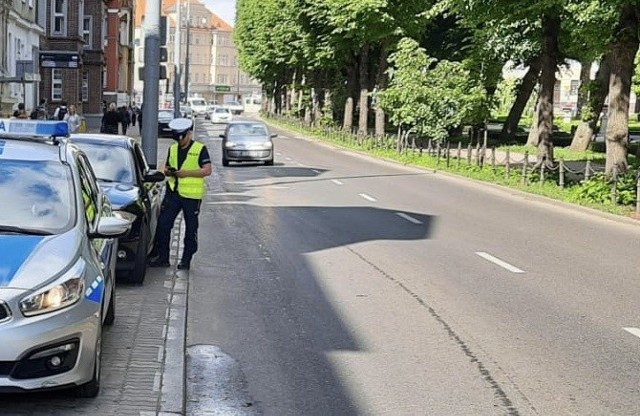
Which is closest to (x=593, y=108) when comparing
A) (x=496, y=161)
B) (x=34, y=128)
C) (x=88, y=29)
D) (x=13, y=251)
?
(x=496, y=161)

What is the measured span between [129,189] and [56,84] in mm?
49519

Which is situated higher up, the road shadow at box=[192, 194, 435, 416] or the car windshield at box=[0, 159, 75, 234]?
the car windshield at box=[0, 159, 75, 234]

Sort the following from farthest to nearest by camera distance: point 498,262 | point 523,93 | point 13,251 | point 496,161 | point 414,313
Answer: point 523,93 → point 496,161 → point 498,262 → point 414,313 → point 13,251

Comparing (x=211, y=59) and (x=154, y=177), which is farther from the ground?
(x=211, y=59)

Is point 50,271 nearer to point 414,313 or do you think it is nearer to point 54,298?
point 54,298

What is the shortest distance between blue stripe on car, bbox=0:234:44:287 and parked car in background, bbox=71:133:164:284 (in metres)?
3.98

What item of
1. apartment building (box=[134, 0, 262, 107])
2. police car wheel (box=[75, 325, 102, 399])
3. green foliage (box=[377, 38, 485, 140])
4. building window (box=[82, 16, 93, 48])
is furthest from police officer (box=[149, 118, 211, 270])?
apartment building (box=[134, 0, 262, 107])

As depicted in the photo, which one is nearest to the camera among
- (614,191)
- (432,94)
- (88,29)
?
(614,191)

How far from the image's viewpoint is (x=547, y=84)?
2873 cm

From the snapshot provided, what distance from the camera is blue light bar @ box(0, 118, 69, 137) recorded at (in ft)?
25.6

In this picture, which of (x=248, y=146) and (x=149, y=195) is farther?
(x=248, y=146)

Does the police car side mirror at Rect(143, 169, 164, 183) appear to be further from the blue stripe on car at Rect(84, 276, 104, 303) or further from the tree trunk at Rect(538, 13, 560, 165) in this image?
the tree trunk at Rect(538, 13, 560, 165)

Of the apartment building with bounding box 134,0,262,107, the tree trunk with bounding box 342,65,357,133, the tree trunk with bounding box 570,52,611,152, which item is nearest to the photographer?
the tree trunk with bounding box 570,52,611,152

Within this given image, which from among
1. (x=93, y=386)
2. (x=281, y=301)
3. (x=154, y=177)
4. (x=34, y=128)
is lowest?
(x=281, y=301)
